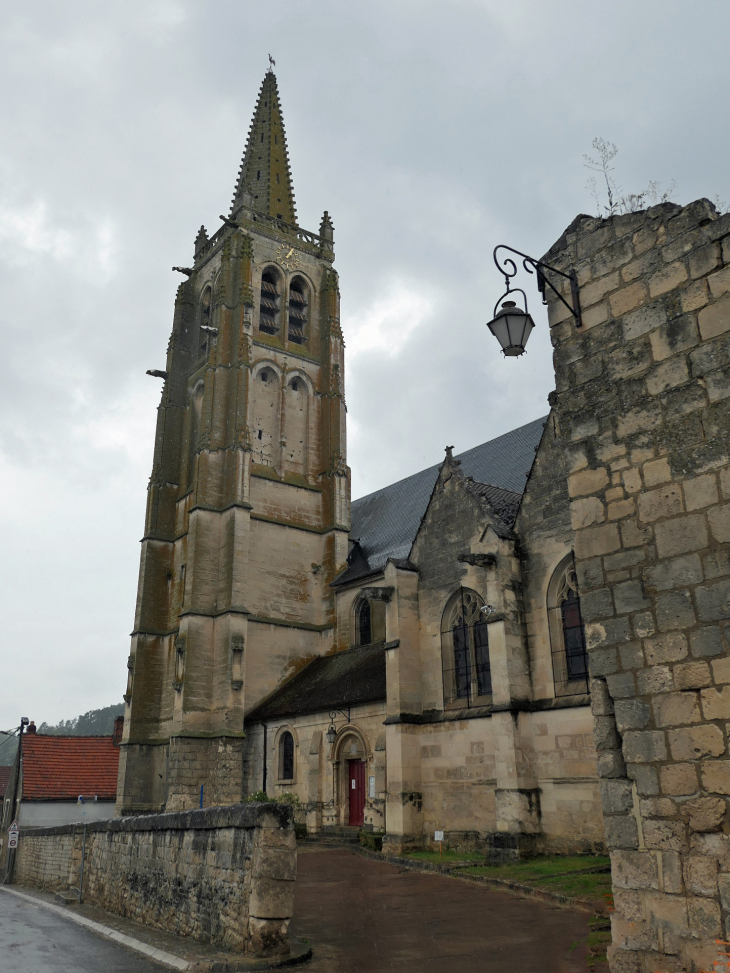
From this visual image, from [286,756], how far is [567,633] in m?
12.8

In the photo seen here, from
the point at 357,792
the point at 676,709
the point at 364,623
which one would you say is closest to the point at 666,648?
the point at 676,709

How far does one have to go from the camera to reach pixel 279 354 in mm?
34562

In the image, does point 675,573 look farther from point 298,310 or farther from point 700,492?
point 298,310

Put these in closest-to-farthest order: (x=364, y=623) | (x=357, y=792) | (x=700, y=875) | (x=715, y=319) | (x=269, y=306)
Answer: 1. (x=700, y=875)
2. (x=715, y=319)
3. (x=357, y=792)
4. (x=364, y=623)
5. (x=269, y=306)

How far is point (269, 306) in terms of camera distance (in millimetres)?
35812

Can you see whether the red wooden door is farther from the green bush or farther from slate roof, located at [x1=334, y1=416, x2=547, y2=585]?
slate roof, located at [x1=334, y1=416, x2=547, y2=585]

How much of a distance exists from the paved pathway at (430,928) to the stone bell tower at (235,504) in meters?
13.8

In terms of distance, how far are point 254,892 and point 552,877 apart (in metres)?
6.79

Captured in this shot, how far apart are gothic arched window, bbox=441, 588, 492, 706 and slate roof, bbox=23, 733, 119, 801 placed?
63.4 ft

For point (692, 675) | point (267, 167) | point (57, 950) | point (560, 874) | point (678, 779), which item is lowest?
point (57, 950)

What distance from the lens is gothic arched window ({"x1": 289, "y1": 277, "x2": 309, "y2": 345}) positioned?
118 ft

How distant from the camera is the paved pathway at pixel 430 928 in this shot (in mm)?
7879

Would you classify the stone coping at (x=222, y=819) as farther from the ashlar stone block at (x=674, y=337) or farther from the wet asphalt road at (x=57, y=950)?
the ashlar stone block at (x=674, y=337)

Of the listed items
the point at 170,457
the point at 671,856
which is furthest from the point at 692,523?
the point at 170,457
